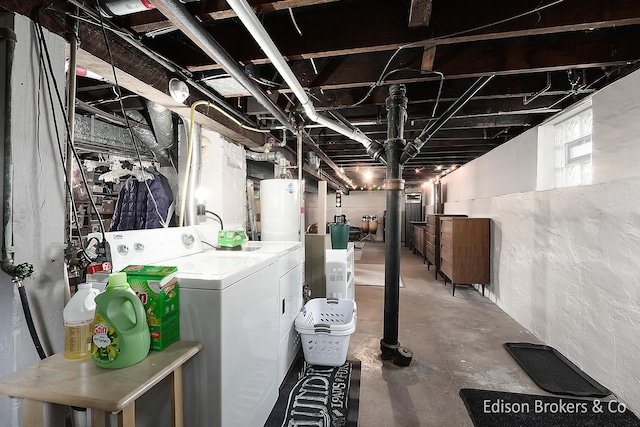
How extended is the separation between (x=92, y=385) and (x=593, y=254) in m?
2.98

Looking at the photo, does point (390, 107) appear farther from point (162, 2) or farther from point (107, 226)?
point (107, 226)

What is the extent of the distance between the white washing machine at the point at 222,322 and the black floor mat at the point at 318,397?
15cm

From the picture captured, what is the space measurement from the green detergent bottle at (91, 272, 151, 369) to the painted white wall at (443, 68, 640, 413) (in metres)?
2.67

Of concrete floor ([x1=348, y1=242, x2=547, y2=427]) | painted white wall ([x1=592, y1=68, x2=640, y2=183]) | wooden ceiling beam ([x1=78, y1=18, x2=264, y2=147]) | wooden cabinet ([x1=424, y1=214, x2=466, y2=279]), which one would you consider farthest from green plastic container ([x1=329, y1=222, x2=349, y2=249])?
wooden cabinet ([x1=424, y1=214, x2=466, y2=279])

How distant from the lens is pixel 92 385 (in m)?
0.80

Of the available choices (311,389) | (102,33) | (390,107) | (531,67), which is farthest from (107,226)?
(531,67)

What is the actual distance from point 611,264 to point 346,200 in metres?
10.3

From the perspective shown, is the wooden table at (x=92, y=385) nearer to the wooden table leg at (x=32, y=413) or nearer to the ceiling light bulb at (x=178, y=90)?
the wooden table leg at (x=32, y=413)

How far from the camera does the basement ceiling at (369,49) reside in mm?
1347

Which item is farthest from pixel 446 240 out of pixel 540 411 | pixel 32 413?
pixel 32 413

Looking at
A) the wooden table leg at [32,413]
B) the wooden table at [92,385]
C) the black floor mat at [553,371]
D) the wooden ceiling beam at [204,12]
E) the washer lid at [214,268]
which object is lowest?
the black floor mat at [553,371]

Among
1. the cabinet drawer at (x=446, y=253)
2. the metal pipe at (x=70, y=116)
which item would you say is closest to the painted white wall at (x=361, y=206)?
the cabinet drawer at (x=446, y=253)

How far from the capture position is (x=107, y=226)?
11.8ft

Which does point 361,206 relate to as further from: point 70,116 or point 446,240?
point 70,116
